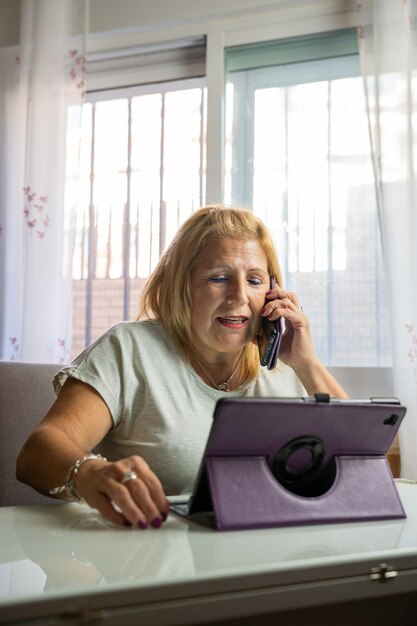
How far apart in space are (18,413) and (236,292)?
524 mm

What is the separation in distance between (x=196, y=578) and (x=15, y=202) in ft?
8.19

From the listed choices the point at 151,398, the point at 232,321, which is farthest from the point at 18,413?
the point at 232,321

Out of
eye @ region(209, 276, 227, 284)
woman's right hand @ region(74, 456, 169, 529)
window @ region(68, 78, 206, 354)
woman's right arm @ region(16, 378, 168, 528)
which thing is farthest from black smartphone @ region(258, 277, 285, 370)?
window @ region(68, 78, 206, 354)

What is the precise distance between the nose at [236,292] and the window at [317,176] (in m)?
1.12

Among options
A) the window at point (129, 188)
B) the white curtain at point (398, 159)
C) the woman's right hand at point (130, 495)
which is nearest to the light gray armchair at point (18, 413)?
the woman's right hand at point (130, 495)

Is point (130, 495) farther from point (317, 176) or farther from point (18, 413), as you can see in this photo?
point (317, 176)

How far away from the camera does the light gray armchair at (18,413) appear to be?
1.54 metres

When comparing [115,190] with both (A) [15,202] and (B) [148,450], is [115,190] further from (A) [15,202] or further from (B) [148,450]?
(B) [148,450]

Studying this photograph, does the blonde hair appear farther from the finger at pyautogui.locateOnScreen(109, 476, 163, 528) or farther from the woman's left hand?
the finger at pyautogui.locateOnScreen(109, 476, 163, 528)

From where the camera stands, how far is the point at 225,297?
1.45 metres

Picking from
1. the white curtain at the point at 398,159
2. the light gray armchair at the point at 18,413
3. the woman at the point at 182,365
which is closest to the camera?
the woman at the point at 182,365

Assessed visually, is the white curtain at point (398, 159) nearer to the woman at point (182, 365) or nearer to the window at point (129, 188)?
the window at point (129, 188)

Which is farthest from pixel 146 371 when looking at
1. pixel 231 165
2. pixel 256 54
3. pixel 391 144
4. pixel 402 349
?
pixel 256 54

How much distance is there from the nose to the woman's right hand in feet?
2.01
